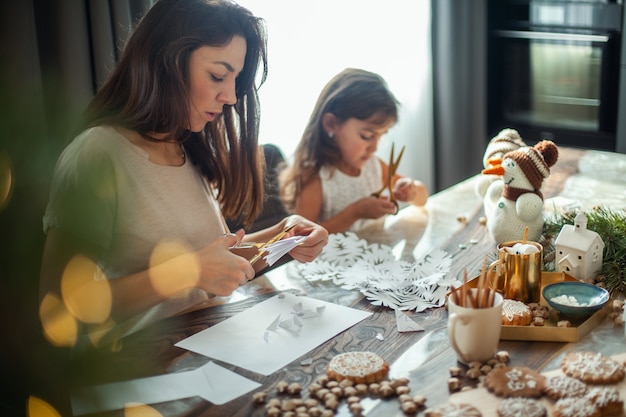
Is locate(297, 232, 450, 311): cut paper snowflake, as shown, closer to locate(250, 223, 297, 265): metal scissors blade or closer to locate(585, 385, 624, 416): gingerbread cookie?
locate(250, 223, 297, 265): metal scissors blade

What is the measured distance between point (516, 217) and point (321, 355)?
64 cm

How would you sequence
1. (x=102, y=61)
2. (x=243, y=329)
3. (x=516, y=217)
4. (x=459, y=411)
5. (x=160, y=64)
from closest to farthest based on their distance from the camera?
(x=459, y=411)
(x=243, y=329)
(x=160, y=64)
(x=516, y=217)
(x=102, y=61)

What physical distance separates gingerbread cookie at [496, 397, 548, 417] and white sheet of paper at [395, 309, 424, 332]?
12.1 inches

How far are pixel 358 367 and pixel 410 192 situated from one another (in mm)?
1148

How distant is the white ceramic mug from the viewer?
128 cm

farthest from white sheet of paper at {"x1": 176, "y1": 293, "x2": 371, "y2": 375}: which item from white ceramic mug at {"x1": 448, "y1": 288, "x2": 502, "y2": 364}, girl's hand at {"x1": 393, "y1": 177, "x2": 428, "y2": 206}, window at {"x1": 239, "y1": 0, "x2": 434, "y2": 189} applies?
window at {"x1": 239, "y1": 0, "x2": 434, "y2": 189}

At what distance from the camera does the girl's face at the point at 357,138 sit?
247 cm

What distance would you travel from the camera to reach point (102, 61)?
2.22m

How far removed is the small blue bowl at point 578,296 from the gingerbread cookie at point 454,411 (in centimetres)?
36

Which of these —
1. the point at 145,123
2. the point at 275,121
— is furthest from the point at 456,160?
the point at 145,123

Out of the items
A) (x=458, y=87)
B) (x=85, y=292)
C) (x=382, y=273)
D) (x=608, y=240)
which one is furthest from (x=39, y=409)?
(x=458, y=87)

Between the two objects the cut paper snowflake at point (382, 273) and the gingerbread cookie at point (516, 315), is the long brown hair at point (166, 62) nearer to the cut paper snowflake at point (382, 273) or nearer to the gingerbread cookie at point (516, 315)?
the cut paper snowflake at point (382, 273)

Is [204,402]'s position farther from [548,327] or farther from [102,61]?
[102,61]

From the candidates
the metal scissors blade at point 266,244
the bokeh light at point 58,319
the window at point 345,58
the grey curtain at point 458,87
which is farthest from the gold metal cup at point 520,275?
the grey curtain at point 458,87
